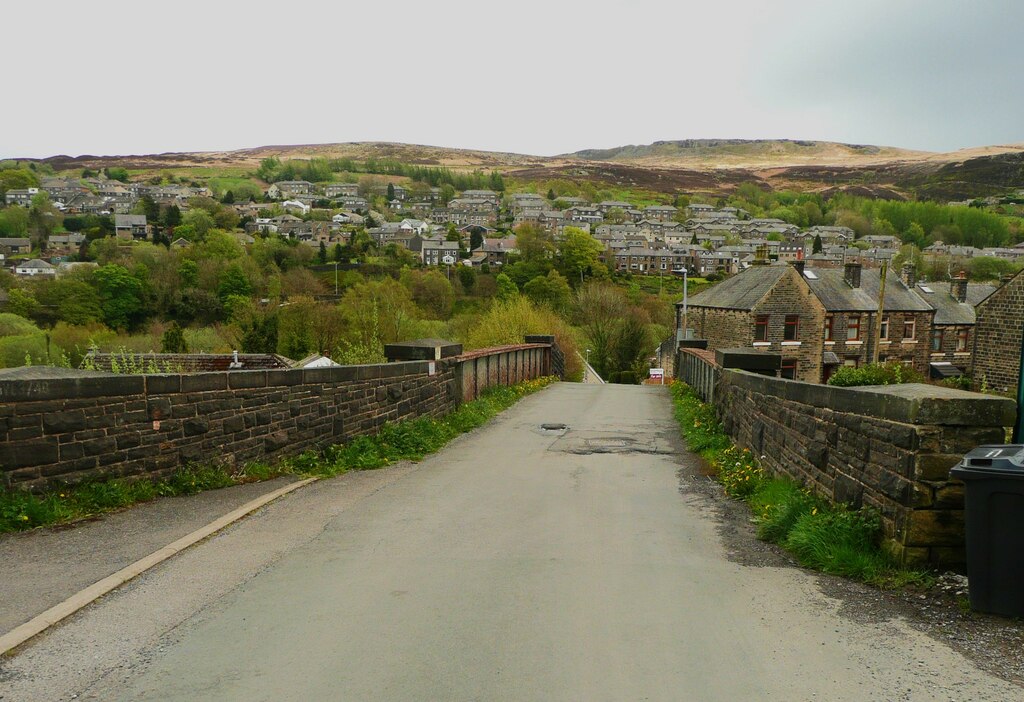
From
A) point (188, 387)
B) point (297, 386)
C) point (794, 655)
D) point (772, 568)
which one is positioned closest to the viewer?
point (794, 655)

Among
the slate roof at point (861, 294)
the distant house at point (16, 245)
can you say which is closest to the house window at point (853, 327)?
the slate roof at point (861, 294)

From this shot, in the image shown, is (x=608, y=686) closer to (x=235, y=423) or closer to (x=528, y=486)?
(x=528, y=486)

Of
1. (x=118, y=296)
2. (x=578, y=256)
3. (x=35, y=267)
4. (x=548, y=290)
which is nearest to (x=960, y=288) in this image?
(x=548, y=290)

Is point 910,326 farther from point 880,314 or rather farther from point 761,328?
point 761,328

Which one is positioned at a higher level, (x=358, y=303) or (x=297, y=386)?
(x=297, y=386)

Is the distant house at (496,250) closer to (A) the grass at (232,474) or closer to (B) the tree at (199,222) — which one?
(B) the tree at (199,222)

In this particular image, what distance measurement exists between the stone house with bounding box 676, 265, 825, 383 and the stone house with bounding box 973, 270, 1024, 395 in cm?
1098

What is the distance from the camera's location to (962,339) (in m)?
49.5

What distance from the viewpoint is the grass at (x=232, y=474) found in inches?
229

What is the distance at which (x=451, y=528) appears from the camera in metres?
6.39

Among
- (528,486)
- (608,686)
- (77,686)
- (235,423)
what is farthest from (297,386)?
(608,686)

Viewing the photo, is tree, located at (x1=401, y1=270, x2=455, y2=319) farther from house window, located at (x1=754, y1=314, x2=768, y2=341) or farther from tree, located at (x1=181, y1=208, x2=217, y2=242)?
tree, located at (x1=181, y1=208, x2=217, y2=242)

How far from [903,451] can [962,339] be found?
53.1 m

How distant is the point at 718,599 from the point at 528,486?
381 cm
